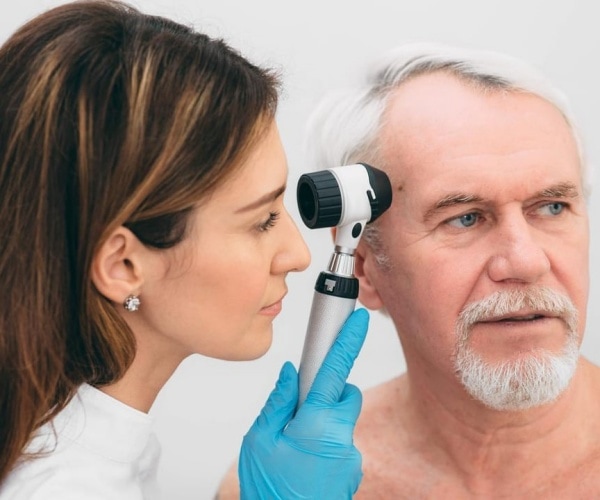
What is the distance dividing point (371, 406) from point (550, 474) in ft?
1.39

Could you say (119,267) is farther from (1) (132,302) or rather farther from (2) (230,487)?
(2) (230,487)

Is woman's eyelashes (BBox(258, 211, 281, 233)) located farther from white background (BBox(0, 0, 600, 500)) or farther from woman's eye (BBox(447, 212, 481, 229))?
white background (BBox(0, 0, 600, 500))

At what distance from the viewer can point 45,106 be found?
1229 millimetres

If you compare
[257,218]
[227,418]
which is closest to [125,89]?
[257,218]

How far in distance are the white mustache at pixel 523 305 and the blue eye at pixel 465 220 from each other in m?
0.14

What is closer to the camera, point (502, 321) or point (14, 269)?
point (14, 269)

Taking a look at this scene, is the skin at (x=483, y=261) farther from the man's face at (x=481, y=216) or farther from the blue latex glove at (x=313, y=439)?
the blue latex glove at (x=313, y=439)

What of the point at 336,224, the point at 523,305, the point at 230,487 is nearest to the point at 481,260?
the point at 523,305

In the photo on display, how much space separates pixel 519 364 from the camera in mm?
1585

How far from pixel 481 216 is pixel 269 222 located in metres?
0.42

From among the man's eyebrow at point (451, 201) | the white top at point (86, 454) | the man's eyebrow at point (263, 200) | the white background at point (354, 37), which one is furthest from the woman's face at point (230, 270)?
the white background at point (354, 37)

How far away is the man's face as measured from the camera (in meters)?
1.58

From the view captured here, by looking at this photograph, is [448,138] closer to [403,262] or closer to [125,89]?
[403,262]

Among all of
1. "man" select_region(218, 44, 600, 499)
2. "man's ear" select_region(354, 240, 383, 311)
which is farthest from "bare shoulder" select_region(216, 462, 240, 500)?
"man's ear" select_region(354, 240, 383, 311)
